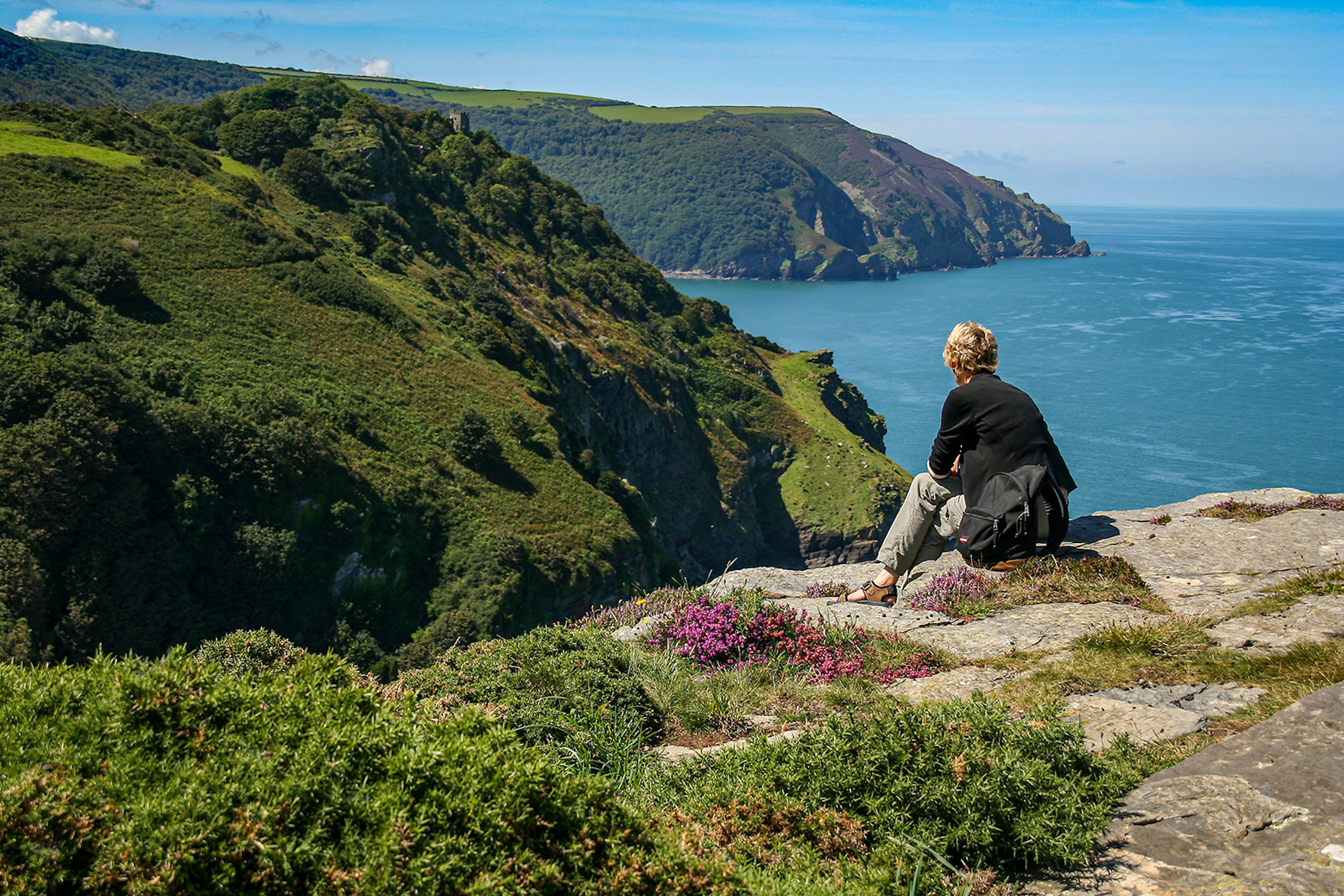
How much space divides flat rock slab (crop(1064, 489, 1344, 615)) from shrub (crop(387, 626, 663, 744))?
518cm

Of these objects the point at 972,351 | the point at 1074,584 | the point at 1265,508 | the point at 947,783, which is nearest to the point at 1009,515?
the point at 972,351

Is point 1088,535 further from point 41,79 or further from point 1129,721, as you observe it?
point 41,79

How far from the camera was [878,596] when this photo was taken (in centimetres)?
853

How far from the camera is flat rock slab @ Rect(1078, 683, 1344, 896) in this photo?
3.50 meters

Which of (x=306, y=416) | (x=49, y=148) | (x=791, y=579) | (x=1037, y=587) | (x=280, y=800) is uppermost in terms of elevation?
(x=49, y=148)

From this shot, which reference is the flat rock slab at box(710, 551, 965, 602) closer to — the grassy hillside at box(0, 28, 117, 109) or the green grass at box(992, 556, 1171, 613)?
the green grass at box(992, 556, 1171, 613)

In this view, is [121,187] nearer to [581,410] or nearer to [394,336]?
[394,336]

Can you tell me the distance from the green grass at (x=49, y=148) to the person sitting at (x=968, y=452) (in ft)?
202

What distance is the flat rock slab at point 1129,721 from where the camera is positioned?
201 inches

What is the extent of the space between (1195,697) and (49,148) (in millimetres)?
67004

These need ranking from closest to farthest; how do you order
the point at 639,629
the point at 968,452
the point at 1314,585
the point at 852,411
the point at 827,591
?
the point at 1314,585, the point at 968,452, the point at 639,629, the point at 827,591, the point at 852,411

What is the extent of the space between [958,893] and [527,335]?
2640 inches

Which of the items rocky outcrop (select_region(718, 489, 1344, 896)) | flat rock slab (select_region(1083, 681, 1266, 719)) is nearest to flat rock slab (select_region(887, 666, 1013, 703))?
rocky outcrop (select_region(718, 489, 1344, 896))

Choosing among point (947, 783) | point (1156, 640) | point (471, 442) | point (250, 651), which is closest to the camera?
point (947, 783)
